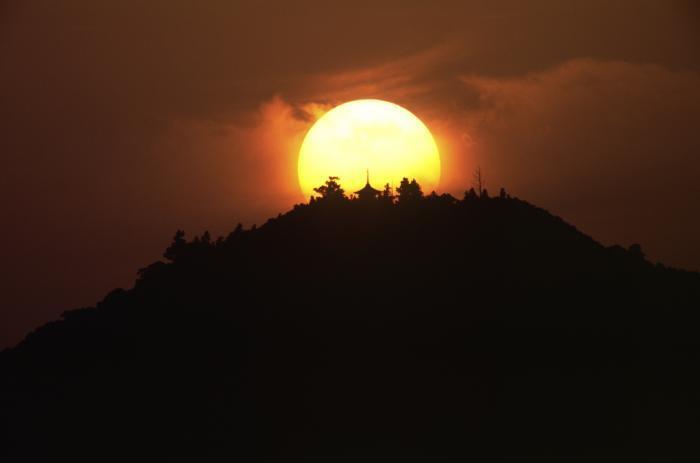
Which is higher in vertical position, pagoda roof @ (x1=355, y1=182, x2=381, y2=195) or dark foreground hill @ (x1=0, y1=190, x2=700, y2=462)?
pagoda roof @ (x1=355, y1=182, x2=381, y2=195)

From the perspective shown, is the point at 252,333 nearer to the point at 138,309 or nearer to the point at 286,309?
the point at 286,309

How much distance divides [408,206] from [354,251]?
8642 millimetres

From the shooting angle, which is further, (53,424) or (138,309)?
(138,309)

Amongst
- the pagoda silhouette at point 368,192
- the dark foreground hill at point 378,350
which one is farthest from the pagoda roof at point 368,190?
the dark foreground hill at point 378,350

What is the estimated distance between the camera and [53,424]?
167875 mm

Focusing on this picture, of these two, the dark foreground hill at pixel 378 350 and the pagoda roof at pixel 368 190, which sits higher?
the pagoda roof at pixel 368 190

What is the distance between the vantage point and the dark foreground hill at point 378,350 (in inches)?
6353

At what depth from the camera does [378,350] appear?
552 ft

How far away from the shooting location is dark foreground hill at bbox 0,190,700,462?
161 meters

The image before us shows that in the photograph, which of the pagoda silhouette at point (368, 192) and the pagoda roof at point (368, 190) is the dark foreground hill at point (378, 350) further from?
the pagoda roof at point (368, 190)

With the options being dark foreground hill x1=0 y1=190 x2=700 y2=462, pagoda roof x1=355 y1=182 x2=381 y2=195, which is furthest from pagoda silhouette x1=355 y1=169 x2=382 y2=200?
dark foreground hill x1=0 y1=190 x2=700 y2=462

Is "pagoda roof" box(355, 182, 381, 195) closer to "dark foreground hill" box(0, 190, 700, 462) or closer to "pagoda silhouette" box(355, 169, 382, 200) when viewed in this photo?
"pagoda silhouette" box(355, 169, 382, 200)

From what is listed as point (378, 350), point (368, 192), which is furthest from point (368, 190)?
point (378, 350)

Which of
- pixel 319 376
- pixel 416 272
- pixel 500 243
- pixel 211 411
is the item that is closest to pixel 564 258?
pixel 500 243
